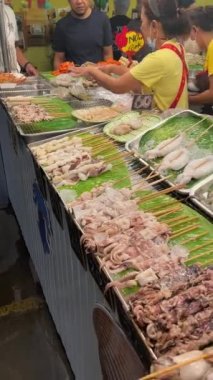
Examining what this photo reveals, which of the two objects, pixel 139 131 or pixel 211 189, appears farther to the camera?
pixel 139 131

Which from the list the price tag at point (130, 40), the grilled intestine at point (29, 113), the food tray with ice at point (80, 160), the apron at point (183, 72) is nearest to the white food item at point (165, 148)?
the food tray with ice at point (80, 160)

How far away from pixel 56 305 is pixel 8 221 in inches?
84.6

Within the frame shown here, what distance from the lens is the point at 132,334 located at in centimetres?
128

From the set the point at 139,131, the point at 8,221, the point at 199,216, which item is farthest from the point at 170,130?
the point at 8,221

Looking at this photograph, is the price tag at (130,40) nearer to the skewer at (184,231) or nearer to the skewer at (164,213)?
the skewer at (164,213)

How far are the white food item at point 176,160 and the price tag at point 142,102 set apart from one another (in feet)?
3.16

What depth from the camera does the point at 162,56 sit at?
3.05 meters

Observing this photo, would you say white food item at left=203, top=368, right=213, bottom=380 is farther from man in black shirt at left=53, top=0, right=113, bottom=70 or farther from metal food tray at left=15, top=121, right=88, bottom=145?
man in black shirt at left=53, top=0, right=113, bottom=70

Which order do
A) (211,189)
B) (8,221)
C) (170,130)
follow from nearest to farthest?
(211,189) < (170,130) < (8,221)

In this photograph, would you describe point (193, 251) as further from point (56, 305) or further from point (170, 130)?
point (56, 305)

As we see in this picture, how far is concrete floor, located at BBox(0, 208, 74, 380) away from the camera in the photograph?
2.86 metres

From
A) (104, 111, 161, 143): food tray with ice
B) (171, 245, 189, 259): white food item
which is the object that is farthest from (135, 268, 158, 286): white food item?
(104, 111, 161, 143): food tray with ice

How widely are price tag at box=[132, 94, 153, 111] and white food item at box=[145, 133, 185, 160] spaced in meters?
0.80

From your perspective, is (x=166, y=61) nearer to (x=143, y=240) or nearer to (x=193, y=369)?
(x=143, y=240)
